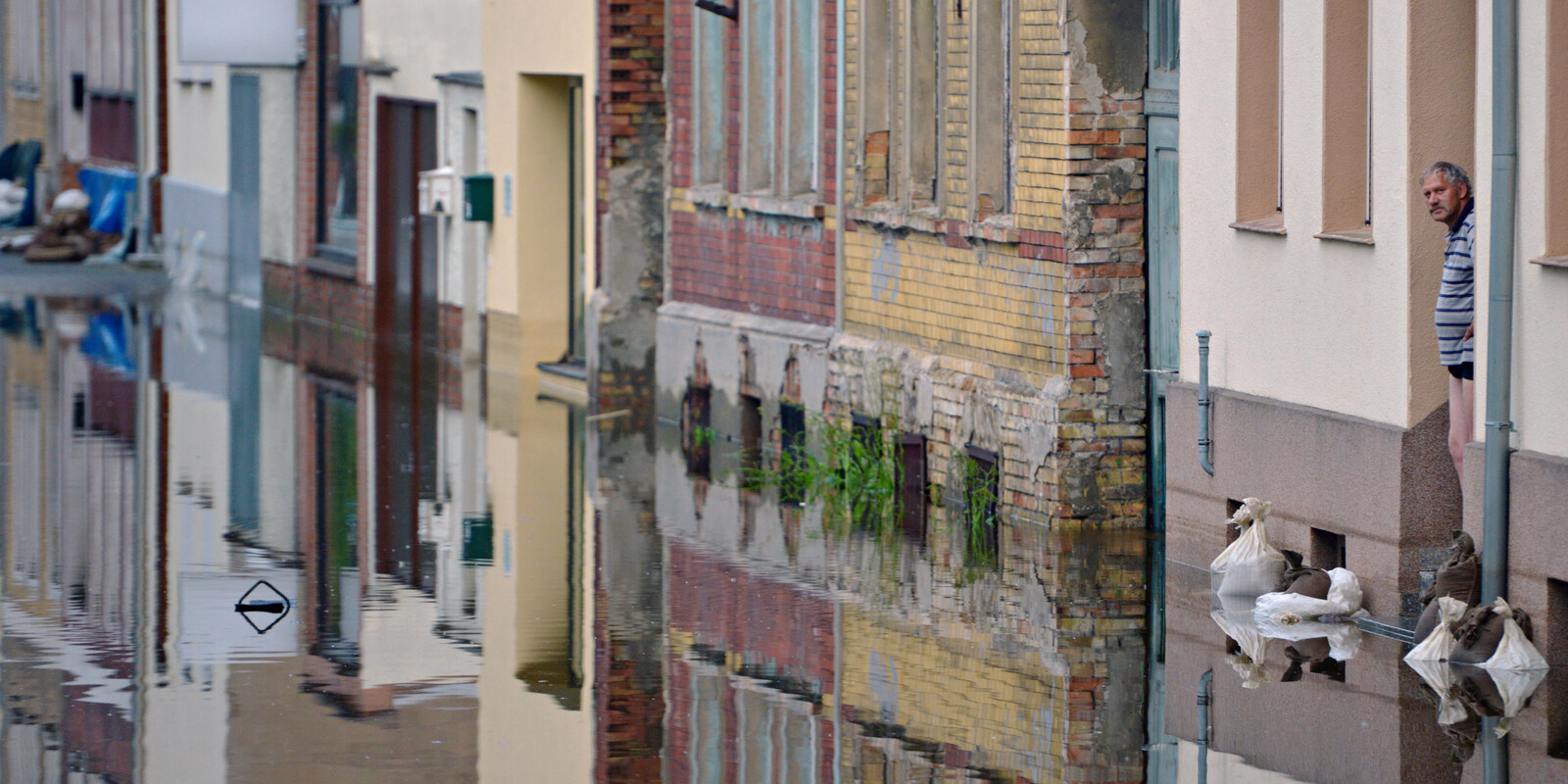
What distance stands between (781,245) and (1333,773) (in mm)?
9889

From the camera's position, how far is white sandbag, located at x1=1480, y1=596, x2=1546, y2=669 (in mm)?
10094

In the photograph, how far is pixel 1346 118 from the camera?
11828 mm

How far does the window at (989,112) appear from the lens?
15352 millimetres

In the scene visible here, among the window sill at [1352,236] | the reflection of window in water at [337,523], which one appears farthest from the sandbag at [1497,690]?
the reflection of window in water at [337,523]

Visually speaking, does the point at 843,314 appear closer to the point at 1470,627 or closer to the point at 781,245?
the point at 781,245

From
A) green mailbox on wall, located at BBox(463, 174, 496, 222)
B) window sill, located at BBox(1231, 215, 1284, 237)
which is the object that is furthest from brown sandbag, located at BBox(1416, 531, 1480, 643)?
green mailbox on wall, located at BBox(463, 174, 496, 222)

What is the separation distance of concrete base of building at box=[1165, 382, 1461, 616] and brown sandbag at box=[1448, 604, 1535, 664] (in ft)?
2.71

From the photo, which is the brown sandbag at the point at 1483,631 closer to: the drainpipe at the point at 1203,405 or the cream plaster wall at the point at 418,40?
the drainpipe at the point at 1203,405

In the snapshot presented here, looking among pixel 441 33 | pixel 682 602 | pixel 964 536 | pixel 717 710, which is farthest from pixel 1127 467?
pixel 441 33

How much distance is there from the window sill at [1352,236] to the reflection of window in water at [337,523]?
13.9 ft

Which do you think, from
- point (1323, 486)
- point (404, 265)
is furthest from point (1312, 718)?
point (404, 265)

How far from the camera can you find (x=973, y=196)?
609 inches

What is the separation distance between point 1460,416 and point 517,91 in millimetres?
13240

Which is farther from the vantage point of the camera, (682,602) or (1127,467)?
(1127,467)
